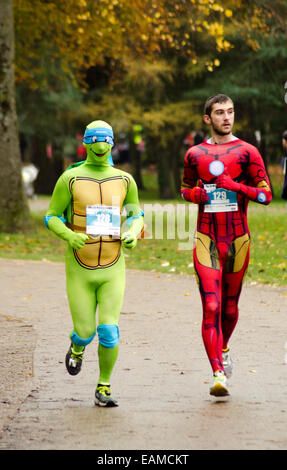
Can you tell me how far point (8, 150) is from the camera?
2191 cm

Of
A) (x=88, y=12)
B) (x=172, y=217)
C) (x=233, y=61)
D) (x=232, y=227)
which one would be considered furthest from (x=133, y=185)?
(x=233, y=61)

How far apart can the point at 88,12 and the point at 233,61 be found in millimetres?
14934

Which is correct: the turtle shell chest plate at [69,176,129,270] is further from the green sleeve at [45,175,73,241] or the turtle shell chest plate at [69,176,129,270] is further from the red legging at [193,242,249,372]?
the red legging at [193,242,249,372]

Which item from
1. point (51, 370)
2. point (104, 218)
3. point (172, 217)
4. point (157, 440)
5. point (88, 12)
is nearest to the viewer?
point (157, 440)

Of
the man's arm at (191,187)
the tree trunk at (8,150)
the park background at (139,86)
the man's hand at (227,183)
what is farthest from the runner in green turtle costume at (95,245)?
the tree trunk at (8,150)

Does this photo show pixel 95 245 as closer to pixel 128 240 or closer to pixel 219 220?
pixel 128 240

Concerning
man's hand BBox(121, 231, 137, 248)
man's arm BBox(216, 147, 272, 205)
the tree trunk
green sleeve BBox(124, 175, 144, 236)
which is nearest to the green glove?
man's hand BBox(121, 231, 137, 248)

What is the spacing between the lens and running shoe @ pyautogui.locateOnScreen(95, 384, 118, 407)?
6379 mm

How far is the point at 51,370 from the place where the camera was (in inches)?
301

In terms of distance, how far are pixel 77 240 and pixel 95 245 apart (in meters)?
0.16

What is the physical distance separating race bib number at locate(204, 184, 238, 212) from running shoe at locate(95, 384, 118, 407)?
146cm

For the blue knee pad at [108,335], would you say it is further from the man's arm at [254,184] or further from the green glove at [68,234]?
the man's arm at [254,184]

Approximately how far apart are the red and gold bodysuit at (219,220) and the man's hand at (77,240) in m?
0.85

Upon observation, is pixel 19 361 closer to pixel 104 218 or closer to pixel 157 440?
pixel 104 218
